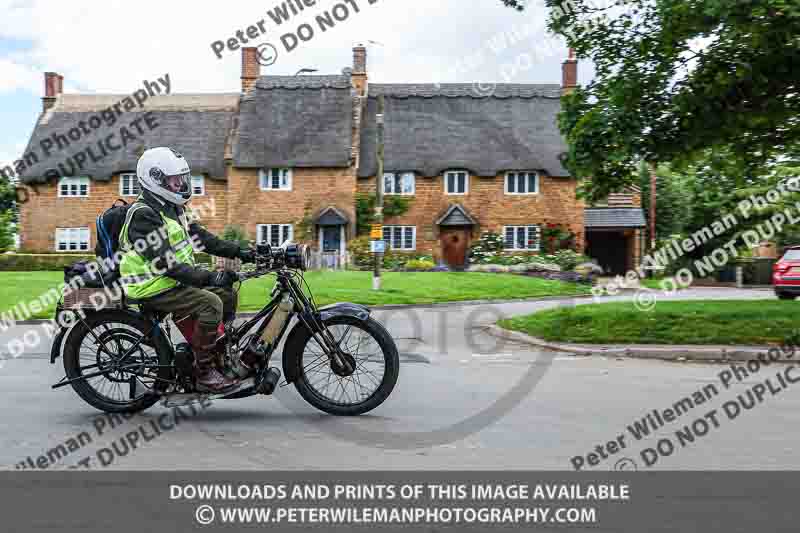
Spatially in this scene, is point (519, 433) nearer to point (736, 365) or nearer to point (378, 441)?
point (378, 441)

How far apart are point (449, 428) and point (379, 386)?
2.24 feet

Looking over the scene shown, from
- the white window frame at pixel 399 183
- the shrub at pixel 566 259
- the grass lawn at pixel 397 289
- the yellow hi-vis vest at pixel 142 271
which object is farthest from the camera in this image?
the white window frame at pixel 399 183

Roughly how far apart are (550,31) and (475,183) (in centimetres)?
2978

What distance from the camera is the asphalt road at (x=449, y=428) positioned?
5.28 metres

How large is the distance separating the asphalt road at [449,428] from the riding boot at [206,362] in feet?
1.00

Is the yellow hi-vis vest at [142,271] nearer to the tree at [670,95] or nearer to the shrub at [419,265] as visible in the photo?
the tree at [670,95]

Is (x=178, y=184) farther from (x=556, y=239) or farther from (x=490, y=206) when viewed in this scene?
(x=490, y=206)

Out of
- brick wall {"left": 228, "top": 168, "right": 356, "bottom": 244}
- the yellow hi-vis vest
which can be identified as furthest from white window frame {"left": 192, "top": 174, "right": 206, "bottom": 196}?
the yellow hi-vis vest

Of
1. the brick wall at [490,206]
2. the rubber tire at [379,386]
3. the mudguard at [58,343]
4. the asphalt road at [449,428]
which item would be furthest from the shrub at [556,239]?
the mudguard at [58,343]

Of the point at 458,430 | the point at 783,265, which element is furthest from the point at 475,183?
the point at 458,430

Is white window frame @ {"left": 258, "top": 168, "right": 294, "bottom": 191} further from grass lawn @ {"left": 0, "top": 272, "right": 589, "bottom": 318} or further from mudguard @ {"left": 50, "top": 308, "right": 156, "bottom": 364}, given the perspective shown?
mudguard @ {"left": 50, "top": 308, "right": 156, "bottom": 364}

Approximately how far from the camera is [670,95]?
47.2ft

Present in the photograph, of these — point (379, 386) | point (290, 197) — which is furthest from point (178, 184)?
point (290, 197)

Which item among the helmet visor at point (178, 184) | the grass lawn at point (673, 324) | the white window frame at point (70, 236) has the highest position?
the white window frame at point (70, 236)
